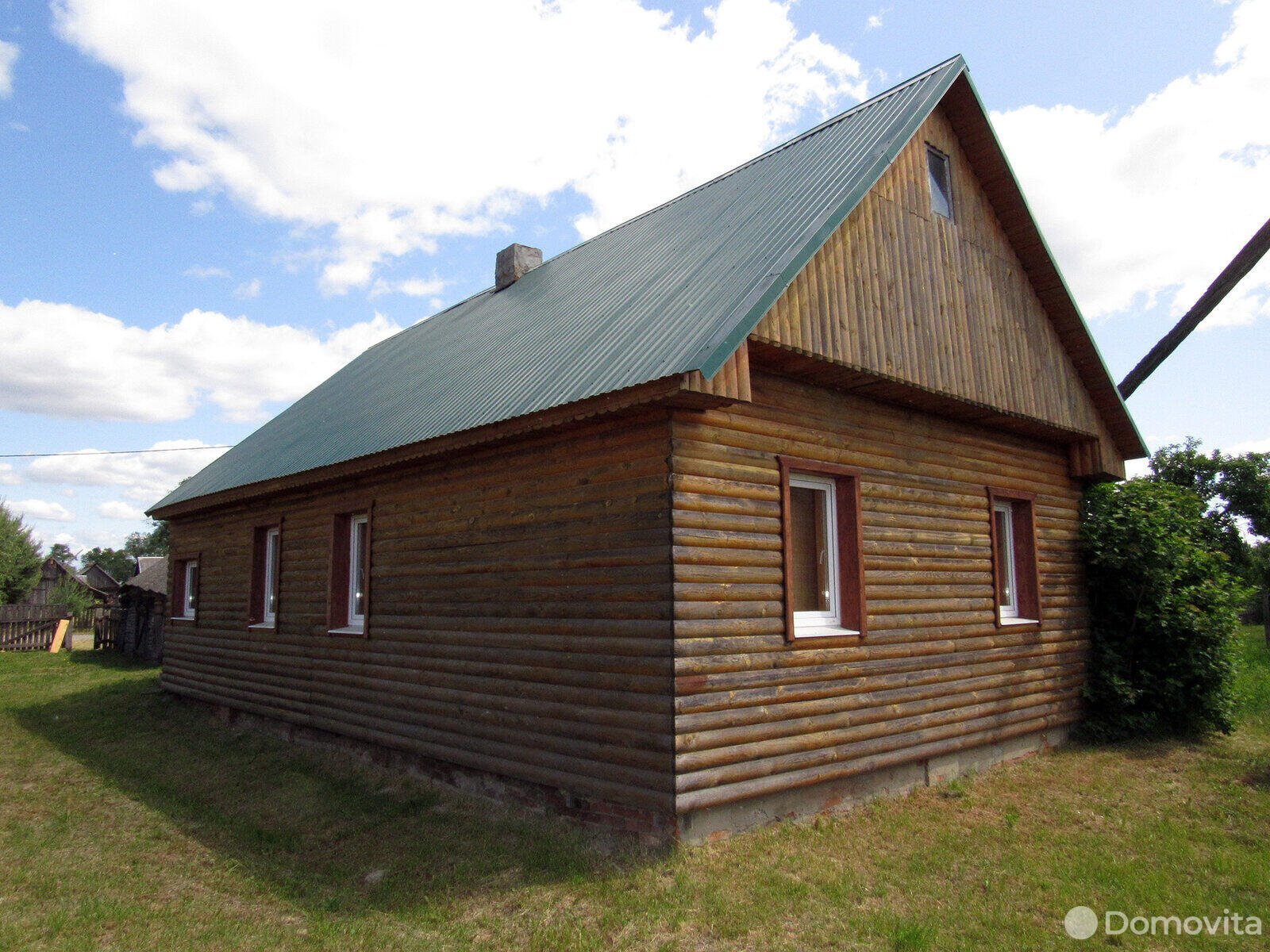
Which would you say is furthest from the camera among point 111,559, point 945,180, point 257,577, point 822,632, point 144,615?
point 111,559

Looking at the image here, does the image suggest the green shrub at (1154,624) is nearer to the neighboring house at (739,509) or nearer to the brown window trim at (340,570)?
the neighboring house at (739,509)

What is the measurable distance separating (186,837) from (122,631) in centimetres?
2255

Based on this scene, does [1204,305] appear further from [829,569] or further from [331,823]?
[331,823]

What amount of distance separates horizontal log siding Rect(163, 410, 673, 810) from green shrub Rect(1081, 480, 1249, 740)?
7233 millimetres

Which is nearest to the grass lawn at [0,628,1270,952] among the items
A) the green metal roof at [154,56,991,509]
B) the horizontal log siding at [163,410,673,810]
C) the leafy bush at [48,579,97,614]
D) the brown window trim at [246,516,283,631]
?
the horizontal log siding at [163,410,673,810]

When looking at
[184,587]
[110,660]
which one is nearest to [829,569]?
[184,587]

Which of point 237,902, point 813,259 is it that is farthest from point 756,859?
point 813,259

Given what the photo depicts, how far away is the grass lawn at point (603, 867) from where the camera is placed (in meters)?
5.59

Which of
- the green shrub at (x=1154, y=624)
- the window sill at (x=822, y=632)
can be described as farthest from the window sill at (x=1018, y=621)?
the window sill at (x=822, y=632)

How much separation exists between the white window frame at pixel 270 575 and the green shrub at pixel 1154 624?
11.1m

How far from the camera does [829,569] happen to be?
814cm

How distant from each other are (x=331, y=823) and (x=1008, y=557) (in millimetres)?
8151

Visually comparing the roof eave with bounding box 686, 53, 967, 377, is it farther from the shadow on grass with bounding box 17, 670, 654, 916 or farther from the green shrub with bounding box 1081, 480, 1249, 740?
the green shrub with bounding box 1081, 480, 1249, 740

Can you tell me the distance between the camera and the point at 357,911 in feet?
20.0
